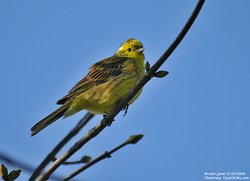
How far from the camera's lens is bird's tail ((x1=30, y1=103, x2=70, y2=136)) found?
510 centimetres

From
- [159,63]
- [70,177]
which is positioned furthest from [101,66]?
[70,177]

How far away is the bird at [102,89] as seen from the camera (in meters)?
5.95

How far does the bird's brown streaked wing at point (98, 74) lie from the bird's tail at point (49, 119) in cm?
31

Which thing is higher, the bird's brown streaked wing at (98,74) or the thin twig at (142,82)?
the bird's brown streaked wing at (98,74)

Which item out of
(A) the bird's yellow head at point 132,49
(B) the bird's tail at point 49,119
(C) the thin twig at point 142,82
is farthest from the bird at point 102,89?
(C) the thin twig at point 142,82

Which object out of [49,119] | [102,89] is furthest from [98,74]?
[49,119]

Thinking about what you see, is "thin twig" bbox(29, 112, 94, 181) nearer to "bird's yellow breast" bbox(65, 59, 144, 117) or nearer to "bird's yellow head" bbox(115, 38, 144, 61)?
"bird's yellow breast" bbox(65, 59, 144, 117)

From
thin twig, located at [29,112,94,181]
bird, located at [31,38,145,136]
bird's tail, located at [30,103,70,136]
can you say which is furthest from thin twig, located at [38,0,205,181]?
bird, located at [31,38,145,136]

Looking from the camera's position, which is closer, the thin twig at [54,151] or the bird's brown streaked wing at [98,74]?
the thin twig at [54,151]

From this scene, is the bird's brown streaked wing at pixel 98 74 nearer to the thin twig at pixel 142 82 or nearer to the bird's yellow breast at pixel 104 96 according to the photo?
the bird's yellow breast at pixel 104 96

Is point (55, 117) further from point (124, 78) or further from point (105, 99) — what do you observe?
point (124, 78)

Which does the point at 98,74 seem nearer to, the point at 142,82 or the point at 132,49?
the point at 132,49

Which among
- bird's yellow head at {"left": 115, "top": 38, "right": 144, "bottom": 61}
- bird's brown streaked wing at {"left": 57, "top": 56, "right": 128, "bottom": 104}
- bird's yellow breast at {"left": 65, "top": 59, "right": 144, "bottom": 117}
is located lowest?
bird's yellow breast at {"left": 65, "top": 59, "right": 144, "bottom": 117}

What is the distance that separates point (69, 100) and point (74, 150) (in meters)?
3.19
